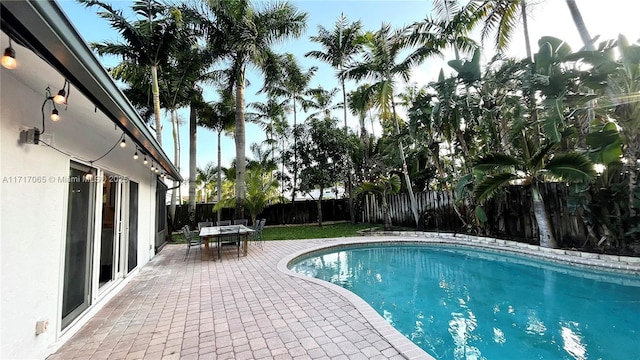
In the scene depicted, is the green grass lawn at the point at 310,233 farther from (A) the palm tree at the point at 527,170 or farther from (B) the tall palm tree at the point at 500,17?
(B) the tall palm tree at the point at 500,17

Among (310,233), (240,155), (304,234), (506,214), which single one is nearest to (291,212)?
(310,233)

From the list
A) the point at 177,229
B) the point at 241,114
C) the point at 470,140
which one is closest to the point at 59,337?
the point at 241,114

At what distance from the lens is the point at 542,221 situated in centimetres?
793

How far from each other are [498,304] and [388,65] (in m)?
10.4

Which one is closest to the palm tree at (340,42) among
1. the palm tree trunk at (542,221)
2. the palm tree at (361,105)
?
the palm tree at (361,105)

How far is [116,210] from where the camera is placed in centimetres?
560

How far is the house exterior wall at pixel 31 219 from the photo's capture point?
95.4 inches

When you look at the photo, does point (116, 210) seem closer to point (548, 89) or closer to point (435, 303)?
point (435, 303)

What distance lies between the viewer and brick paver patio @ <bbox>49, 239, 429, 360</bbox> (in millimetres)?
3025

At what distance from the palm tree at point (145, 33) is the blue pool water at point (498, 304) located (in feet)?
31.2

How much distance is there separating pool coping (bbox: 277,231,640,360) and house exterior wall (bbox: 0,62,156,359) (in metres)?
3.63

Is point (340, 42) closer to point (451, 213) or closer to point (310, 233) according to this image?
point (310, 233)

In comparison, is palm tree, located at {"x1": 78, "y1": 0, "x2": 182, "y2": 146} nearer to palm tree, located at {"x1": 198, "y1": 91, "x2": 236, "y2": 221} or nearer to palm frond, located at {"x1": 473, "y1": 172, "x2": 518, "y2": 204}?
palm tree, located at {"x1": 198, "y1": 91, "x2": 236, "y2": 221}

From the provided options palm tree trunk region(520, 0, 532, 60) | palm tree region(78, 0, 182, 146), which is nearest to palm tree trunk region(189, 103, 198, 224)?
palm tree region(78, 0, 182, 146)
